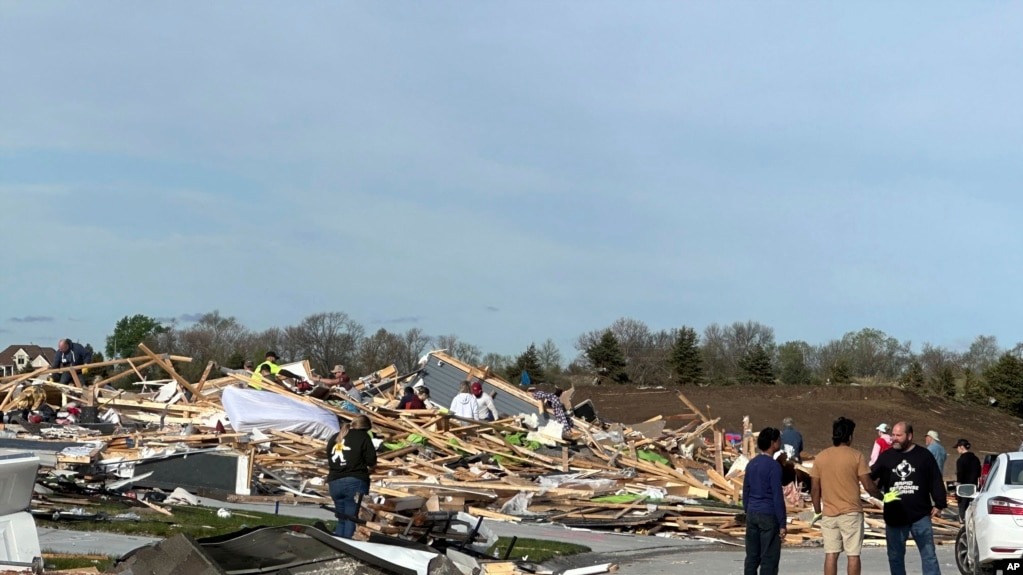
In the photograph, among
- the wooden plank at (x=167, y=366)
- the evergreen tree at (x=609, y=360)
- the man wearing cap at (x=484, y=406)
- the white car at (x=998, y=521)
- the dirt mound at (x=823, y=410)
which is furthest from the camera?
the evergreen tree at (x=609, y=360)

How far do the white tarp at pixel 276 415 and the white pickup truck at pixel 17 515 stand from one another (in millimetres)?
15482

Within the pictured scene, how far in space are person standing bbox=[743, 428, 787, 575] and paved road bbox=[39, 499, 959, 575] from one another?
8.48ft

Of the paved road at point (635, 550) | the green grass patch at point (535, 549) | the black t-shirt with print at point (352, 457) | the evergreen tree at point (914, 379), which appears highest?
the evergreen tree at point (914, 379)

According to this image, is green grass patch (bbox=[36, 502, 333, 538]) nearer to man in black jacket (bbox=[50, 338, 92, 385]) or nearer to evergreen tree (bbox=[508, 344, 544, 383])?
man in black jacket (bbox=[50, 338, 92, 385])

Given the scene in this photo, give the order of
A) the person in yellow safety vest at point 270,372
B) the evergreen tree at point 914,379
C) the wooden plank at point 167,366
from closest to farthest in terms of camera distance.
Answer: the person in yellow safety vest at point 270,372 < the wooden plank at point 167,366 < the evergreen tree at point 914,379

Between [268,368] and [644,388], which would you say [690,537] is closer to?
[268,368]

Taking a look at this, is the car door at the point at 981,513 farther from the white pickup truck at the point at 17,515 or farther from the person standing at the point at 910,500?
the white pickup truck at the point at 17,515

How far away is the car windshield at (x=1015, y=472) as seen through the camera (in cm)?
1203

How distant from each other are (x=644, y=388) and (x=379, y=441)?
37598 mm

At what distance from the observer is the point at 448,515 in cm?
1262

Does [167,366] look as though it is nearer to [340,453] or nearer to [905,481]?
[340,453]

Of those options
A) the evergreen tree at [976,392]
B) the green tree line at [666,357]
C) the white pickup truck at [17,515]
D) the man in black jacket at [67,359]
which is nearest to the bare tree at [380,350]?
the green tree line at [666,357]

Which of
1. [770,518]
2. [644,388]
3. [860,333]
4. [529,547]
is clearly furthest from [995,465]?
[860,333]

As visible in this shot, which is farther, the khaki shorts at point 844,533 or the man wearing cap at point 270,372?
the man wearing cap at point 270,372
